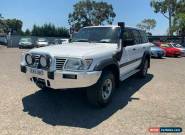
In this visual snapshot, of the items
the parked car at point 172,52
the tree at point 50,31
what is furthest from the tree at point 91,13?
the parked car at point 172,52

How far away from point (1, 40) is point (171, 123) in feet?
159

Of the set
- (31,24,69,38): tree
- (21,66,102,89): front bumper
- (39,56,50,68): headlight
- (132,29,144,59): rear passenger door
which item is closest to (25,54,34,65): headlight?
(39,56,50,68): headlight

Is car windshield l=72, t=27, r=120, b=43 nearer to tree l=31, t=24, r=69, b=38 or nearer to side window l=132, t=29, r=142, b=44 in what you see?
side window l=132, t=29, r=142, b=44

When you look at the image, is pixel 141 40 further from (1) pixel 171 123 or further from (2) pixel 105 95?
(1) pixel 171 123

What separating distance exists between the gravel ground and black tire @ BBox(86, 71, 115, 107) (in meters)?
0.19

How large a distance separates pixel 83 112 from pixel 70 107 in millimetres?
451

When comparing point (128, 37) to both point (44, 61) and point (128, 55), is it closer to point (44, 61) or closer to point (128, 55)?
point (128, 55)

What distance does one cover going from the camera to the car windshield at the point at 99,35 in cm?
745

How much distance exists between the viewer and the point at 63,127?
202 inches

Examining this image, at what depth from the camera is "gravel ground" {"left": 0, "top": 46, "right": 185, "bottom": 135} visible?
16.7 ft

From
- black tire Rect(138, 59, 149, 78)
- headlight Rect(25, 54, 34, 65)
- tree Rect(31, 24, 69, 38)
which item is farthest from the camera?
tree Rect(31, 24, 69, 38)

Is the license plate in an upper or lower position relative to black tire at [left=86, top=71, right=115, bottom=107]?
upper

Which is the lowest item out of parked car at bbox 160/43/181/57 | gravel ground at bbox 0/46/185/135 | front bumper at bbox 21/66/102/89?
gravel ground at bbox 0/46/185/135

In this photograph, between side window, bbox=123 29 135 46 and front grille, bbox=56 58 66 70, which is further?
side window, bbox=123 29 135 46
